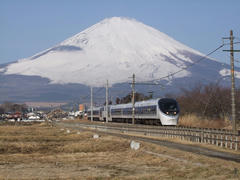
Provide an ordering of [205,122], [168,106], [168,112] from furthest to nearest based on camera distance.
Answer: [168,106] → [168,112] → [205,122]

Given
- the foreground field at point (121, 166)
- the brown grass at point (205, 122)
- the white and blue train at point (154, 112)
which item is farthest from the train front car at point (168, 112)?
the foreground field at point (121, 166)

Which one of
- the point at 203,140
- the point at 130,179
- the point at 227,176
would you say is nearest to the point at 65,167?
the point at 130,179

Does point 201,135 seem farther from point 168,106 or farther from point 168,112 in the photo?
point 168,106

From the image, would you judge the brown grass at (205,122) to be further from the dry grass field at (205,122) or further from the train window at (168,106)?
the train window at (168,106)

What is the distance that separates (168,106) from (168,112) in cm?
113

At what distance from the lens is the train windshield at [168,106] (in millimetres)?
74000

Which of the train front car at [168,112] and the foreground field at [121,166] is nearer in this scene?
the foreground field at [121,166]

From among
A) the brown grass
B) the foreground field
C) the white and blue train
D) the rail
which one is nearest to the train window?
the white and blue train

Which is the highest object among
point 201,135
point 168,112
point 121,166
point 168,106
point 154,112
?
point 168,106

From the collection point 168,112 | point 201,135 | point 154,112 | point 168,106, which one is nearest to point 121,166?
point 201,135

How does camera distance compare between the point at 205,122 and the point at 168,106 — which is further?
the point at 168,106

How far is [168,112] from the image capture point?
242 feet

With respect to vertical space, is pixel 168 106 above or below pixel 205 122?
above

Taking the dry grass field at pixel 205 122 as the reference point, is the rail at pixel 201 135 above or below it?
below
